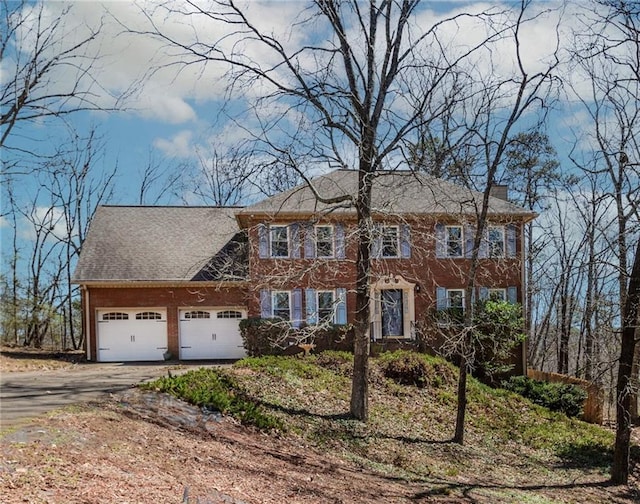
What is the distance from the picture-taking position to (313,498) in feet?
26.2

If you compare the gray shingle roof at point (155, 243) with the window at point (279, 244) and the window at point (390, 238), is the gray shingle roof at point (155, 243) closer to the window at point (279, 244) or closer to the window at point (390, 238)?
the window at point (279, 244)

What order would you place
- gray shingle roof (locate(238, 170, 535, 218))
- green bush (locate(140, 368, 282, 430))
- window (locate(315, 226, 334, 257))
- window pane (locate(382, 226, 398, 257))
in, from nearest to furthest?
green bush (locate(140, 368, 282, 430)), window pane (locate(382, 226, 398, 257)), window (locate(315, 226, 334, 257)), gray shingle roof (locate(238, 170, 535, 218))

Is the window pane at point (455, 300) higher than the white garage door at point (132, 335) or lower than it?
higher

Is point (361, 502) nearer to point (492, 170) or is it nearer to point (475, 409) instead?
point (492, 170)

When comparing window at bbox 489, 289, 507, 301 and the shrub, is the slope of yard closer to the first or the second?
the shrub

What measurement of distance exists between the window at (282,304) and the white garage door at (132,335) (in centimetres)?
428

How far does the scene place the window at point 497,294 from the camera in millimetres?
21736

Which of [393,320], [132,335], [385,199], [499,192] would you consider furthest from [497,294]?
[132,335]

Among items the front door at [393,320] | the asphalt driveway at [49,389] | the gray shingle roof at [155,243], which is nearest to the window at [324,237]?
the front door at [393,320]

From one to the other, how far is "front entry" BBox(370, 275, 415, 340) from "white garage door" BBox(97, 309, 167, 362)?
8.00 metres

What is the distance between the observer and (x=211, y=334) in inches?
900

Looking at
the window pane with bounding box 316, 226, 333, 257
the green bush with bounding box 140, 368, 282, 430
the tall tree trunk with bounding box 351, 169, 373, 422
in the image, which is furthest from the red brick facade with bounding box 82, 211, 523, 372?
the green bush with bounding box 140, 368, 282, 430

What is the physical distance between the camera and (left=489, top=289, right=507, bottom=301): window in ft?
71.3

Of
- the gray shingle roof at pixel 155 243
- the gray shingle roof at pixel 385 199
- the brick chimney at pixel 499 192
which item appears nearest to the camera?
the gray shingle roof at pixel 385 199
